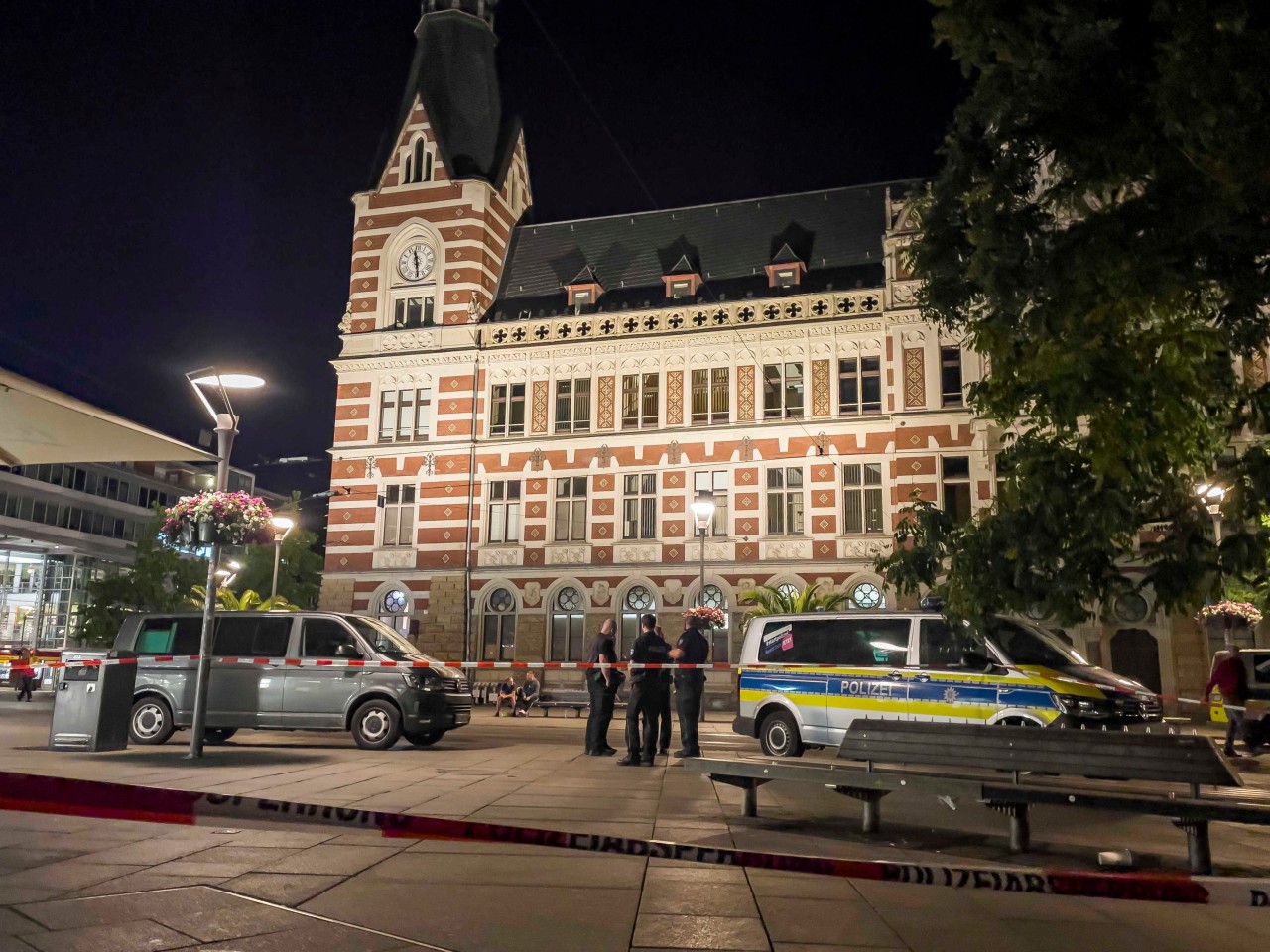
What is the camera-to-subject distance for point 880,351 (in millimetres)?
30578

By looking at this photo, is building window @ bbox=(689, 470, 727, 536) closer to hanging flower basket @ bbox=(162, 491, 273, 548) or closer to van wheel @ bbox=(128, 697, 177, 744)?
van wheel @ bbox=(128, 697, 177, 744)

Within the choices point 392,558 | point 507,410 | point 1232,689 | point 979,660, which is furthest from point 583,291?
point 979,660

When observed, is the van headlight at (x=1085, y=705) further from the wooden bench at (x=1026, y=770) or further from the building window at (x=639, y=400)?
the building window at (x=639, y=400)

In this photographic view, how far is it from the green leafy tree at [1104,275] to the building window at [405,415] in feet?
92.5

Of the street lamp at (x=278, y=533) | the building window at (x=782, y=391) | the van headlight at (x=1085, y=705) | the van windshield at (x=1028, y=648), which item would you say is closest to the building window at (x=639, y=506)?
the building window at (x=782, y=391)

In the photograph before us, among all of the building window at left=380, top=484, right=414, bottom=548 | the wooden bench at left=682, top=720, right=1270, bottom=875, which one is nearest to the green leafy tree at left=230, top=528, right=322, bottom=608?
the building window at left=380, top=484, right=414, bottom=548

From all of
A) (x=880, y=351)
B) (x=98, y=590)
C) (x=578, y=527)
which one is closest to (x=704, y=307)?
(x=880, y=351)

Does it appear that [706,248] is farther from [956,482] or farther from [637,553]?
[956,482]

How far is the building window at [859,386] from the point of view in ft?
100

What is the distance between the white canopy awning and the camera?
802 cm

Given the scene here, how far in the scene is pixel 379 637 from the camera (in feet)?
47.9

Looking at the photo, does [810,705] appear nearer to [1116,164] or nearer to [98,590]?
[1116,164]

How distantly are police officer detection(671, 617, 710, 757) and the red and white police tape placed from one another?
26.6ft

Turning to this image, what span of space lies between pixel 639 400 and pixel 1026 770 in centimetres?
2644
